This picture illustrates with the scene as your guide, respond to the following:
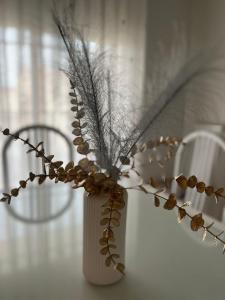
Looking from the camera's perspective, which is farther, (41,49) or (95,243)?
(41,49)

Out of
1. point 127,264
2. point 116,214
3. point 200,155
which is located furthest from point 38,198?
point 200,155

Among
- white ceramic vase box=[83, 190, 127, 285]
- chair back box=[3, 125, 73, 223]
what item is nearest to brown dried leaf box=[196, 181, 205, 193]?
white ceramic vase box=[83, 190, 127, 285]

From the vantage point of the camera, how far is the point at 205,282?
66cm

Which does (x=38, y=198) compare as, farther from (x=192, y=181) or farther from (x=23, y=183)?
(x=192, y=181)

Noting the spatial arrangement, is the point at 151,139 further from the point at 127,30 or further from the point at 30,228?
the point at 127,30

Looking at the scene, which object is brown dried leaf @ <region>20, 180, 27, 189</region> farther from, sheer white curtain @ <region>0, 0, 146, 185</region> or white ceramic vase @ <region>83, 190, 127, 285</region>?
sheer white curtain @ <region>0, 0, 146, 185</region>

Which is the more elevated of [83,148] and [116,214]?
[83,148]

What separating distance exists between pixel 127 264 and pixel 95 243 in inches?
6.1

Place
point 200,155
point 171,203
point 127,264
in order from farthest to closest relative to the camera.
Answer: point 200,155 < point 127,264 < point 171,203

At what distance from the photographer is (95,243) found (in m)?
0.61

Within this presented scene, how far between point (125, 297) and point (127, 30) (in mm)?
2013

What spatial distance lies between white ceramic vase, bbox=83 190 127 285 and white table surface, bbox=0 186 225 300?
2cm

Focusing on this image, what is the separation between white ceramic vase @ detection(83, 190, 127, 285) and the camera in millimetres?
601

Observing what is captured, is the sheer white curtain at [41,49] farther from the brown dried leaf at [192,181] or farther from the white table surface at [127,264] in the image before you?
the brown dried leaf at [192,181]
